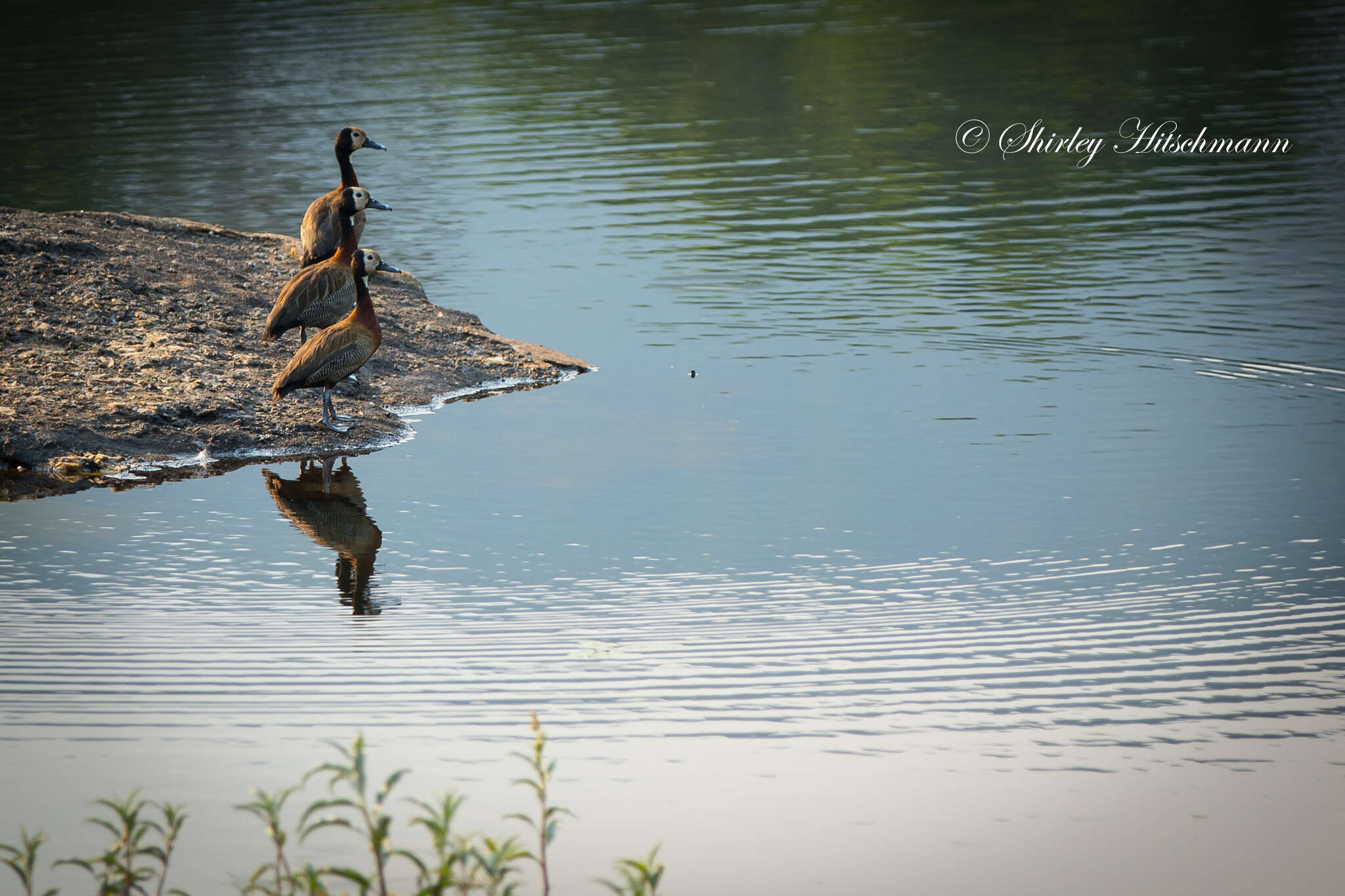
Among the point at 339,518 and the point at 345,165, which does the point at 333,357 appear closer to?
the point at 339,518

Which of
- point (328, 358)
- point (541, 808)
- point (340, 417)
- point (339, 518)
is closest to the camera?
point (541, 808)

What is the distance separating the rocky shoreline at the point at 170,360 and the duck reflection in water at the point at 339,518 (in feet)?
1.76

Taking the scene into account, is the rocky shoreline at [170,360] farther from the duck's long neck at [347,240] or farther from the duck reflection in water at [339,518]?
the duck's long neck at [347,240]

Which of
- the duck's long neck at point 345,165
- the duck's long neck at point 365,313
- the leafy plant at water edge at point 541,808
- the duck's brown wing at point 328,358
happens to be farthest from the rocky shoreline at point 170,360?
the leafy plant at water edge at point 541,808

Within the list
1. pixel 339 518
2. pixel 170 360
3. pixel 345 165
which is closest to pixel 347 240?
pixel 170 360

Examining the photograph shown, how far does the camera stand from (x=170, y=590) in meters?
7.75

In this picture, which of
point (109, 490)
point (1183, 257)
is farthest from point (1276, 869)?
point (1183, 257)

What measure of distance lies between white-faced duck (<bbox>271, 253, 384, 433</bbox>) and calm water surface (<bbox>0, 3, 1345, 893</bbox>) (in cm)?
65

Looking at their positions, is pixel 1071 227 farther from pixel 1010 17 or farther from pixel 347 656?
pixel 1010 17

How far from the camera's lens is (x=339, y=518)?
8.99 meters

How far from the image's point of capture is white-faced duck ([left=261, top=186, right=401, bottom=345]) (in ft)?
36.6

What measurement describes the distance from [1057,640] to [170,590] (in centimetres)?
459

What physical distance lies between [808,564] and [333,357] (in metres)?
4.09

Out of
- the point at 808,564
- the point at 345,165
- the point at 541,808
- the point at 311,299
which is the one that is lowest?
the point at 541,808
